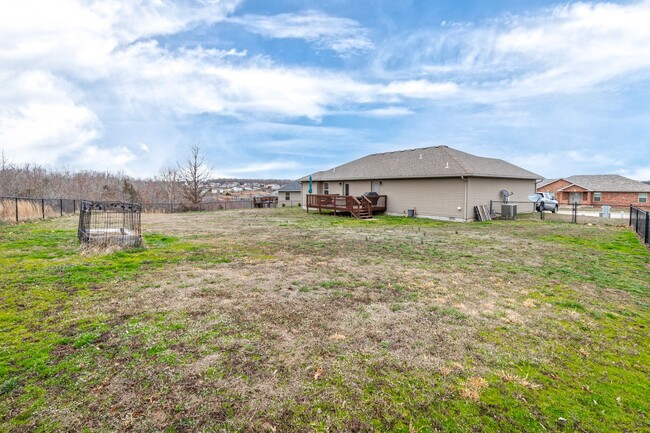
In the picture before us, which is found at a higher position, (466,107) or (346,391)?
(466,107)

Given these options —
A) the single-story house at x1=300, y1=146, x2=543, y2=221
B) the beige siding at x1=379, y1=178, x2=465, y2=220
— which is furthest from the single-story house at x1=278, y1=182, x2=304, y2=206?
the beige siding at x1=379, y1=178, x2=465, y2=220

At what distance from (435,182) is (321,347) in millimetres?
16438

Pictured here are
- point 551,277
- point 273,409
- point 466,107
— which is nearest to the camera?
point 273,409

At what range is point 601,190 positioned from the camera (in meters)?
37.0

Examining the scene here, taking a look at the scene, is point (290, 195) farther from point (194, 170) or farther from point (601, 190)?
point (601, 190)

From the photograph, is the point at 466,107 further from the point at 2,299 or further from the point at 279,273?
the point at 2,299

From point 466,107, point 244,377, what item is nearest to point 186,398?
point 244,377

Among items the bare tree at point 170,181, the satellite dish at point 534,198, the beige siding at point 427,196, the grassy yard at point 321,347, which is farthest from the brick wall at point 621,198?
the bare tree at point 170,181

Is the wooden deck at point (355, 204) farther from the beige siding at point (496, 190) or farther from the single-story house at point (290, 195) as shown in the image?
the single-story house at point (290, 195)

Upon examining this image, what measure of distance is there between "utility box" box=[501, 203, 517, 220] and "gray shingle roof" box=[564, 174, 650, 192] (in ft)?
97.1

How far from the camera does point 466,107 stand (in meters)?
23.5

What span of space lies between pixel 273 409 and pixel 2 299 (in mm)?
4712

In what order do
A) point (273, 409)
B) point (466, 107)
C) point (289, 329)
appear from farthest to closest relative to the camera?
point (466, 107) → point (289, 329) → point (273, 409)

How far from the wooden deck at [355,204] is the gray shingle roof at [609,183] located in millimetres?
33346
